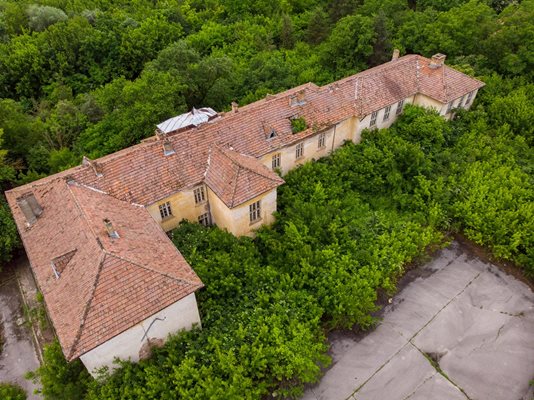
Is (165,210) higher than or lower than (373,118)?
lower

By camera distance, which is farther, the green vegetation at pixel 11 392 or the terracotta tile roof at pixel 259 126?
the terracotta tile roof at pixel 259 126

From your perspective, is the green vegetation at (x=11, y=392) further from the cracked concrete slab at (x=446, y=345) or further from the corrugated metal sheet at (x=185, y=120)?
the corrugated metal sheet at (x=185, y=120)

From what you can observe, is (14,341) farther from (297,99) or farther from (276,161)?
(297,99)

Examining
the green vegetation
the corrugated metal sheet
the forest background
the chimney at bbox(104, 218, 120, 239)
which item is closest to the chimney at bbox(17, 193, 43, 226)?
the forest background

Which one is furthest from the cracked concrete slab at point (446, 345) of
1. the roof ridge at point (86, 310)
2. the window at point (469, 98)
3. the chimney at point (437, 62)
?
the chimney at point (437, 62)

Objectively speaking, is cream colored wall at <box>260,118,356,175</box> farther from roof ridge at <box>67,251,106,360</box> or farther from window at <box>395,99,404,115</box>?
roof ridge at <box>67,251,106,360</box>

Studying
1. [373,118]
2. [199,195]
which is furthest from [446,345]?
[373,118]
